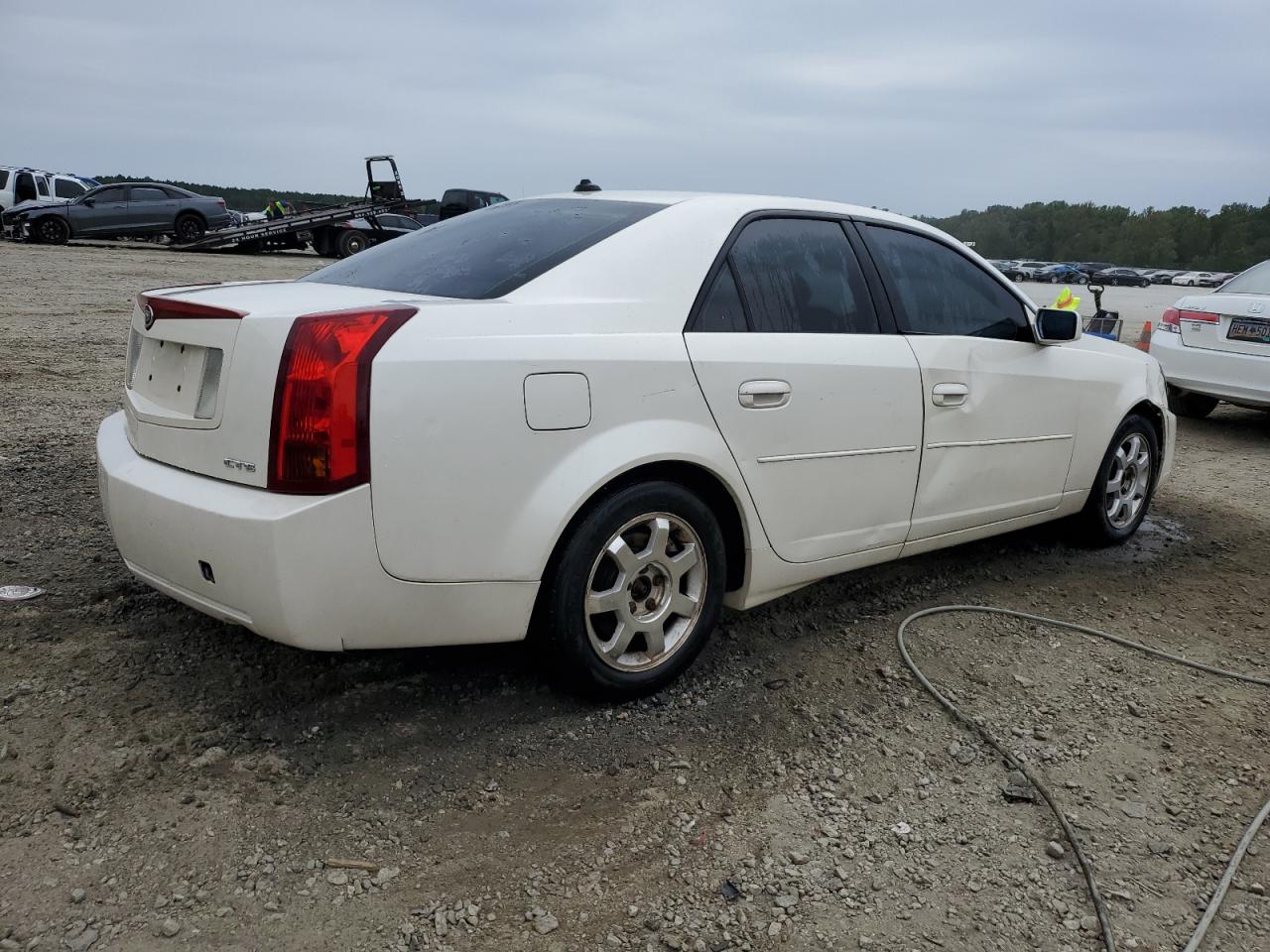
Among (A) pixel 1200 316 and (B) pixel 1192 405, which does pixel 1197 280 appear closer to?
(B) pixel 1192 405

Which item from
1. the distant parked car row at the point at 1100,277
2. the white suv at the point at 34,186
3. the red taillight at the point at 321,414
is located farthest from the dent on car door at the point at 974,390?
the distant parked car row at the point at 1100,277

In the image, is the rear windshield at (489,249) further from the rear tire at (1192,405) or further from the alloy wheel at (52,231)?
the alloy wheel at (52,231)

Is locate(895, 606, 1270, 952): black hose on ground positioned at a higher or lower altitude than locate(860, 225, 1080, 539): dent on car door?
lower

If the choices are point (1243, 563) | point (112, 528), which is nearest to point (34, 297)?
point (112, 528)

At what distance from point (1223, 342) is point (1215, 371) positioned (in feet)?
A: 0.75

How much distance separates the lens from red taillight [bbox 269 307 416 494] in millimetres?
2471

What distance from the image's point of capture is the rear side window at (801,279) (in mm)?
3307

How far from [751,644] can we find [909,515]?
756 millimetres

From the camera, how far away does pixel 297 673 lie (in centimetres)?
318

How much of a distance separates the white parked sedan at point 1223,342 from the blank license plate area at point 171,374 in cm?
768

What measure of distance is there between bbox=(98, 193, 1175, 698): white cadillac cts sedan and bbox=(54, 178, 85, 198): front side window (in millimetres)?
25235

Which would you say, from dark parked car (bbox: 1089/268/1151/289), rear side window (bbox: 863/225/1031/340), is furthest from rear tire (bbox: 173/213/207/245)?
dark parked car (bbox: 1089/268/1151/289)

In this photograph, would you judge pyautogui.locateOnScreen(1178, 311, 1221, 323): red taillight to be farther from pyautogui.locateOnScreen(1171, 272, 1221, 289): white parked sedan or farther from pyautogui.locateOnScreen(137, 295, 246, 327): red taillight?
pyautogui.locateOnScreen(1171, 272, 1221, 289): white parked sedan

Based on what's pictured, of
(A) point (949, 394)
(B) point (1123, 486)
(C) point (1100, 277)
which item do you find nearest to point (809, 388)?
(A) point (949, 394)
